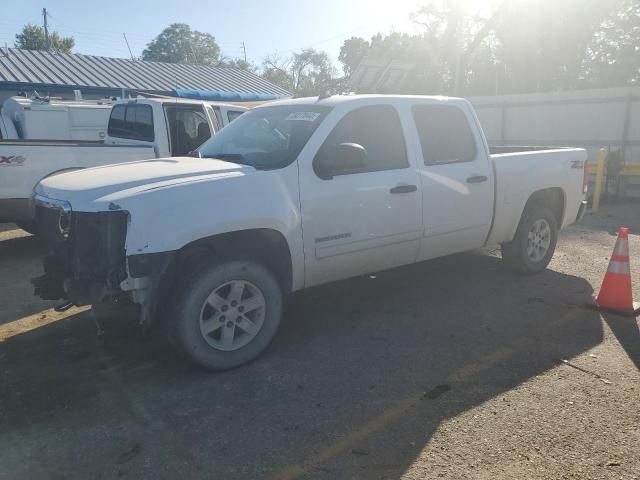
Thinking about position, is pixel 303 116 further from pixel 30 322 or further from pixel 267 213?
pixel 30 322

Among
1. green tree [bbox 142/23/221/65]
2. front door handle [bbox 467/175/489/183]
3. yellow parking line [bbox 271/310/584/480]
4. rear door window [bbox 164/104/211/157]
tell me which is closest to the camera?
yellow parking line [bbox 271/310/584/480]

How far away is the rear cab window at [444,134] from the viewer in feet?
16.7

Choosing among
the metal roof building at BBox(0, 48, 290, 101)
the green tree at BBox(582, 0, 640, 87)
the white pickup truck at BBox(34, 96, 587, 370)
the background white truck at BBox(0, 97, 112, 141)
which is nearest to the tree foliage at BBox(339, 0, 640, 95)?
the green tree at BBox(582, 0, 640, 87)

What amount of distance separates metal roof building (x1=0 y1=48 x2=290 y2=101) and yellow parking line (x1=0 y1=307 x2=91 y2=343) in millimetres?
12685

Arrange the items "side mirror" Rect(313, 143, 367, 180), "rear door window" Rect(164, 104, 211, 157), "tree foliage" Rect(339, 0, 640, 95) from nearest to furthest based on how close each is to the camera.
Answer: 1. "side mirror" Rect(313, 143, 367, 180)
2. "rear door window" Rect(164, 104, 211, 157)
3. "tree foliage" Rect(339, 0, 640, 95)

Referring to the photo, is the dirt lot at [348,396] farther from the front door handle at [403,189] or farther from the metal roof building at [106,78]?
the metal roof building at [106,78]

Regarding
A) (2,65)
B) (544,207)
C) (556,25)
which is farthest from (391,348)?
(556,25)

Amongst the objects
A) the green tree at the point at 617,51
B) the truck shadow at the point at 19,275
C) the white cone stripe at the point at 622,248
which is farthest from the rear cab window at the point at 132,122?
the green tree at the point at 617,51

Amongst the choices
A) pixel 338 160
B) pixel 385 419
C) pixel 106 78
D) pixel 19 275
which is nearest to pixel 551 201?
pixel 338 160

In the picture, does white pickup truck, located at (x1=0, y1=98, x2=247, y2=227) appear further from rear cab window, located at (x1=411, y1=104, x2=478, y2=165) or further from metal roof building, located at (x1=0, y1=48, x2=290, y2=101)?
metal roof building, located at (x1=0, y1=48, x2=290, y2=101)

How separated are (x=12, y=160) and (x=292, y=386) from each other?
17.1 feet

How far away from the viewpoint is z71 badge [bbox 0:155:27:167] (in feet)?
22.5

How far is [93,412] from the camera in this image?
3463 millimetres

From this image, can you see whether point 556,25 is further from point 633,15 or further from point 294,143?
point 294,143
